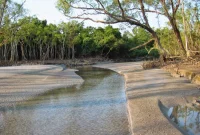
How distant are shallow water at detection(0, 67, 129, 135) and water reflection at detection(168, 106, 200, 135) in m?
1.52

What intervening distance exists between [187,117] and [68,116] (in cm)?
386

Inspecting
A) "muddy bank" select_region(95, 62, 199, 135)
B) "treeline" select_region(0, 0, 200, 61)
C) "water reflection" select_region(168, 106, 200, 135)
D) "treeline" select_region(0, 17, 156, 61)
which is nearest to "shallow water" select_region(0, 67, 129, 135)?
"muddy bank" select_region(95, 62, 199, 135)

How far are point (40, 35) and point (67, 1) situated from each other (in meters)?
32.7

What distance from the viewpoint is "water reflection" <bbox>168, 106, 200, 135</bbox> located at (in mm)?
7423

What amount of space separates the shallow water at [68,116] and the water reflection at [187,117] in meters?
1.52

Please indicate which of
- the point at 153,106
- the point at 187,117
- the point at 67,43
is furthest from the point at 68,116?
the point at 67,43

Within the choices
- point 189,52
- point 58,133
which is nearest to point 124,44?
point 189,52

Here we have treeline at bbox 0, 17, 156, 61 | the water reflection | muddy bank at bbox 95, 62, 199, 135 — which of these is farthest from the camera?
treeline at bbox 0, 17, 156, 61

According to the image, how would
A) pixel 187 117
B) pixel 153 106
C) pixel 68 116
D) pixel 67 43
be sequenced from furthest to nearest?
pixel 67 43
pixel 153 106
pixel 68 116
pixel 187 117

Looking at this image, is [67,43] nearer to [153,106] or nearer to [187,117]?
[153,106]

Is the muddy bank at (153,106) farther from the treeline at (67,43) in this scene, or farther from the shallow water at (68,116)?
the treeline at (67,43)

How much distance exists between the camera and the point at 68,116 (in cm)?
959

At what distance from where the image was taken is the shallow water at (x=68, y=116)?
797 cm

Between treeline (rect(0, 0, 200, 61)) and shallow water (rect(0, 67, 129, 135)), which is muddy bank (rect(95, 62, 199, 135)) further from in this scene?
treeline (rect(0, 0, 200, 61))
